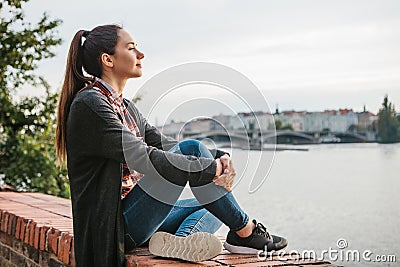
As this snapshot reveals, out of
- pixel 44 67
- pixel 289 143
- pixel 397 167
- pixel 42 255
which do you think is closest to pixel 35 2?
pixel 44 67

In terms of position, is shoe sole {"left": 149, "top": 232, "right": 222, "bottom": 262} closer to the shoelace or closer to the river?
the shoelace

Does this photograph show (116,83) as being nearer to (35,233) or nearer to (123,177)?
(123,177)

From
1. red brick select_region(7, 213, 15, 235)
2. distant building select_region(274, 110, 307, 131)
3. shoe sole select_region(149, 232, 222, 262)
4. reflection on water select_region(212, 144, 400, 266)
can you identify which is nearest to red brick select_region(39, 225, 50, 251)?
red brick select_region(7, 213, 15, 235)

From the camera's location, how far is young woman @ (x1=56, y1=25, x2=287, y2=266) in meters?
1.59

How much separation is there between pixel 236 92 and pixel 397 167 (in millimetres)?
2494

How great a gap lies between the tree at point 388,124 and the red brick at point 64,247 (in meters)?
2.15

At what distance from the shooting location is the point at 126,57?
5.82 feet

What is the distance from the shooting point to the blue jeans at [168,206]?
164cm

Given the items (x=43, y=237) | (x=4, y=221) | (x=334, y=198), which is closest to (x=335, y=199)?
(x=334, y=198)

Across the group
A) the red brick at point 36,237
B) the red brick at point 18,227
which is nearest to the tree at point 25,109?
the red brick at point 18,227

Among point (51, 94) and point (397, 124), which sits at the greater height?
point (51, 94)

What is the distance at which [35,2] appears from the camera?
14.7 feet

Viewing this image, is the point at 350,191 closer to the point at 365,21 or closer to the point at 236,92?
the point at 365,21

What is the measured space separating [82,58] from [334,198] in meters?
2.88
